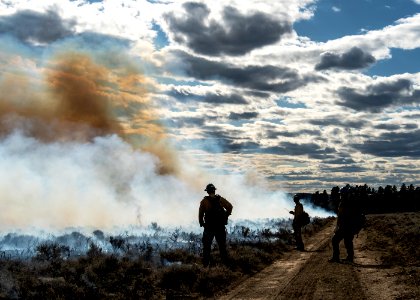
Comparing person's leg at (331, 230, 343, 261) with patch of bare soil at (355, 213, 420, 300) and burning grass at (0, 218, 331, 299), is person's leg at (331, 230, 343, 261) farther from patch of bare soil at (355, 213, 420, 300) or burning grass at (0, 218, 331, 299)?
burning grass at (0, 218, 331, 299)

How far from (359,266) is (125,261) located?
22.9 feet

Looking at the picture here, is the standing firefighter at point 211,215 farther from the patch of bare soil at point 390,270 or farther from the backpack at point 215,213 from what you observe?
the patch of bare soil at point 390,270

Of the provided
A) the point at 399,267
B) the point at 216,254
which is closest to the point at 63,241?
the point at 216,254

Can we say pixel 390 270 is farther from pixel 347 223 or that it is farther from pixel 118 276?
pixel 118 276

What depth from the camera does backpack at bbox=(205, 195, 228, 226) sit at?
1429 centimetres

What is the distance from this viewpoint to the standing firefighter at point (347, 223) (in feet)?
52.2

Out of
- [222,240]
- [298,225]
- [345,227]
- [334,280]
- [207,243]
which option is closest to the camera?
[334,280]

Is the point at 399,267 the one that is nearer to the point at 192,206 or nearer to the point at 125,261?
the point at 125,261

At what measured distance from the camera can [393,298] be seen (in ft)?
32.0

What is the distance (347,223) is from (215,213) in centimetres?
466

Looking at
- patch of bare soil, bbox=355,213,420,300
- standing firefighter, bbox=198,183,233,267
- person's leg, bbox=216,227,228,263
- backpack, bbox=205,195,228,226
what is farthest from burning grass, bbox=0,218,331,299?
patch of bare soil, bbox=355,213,420,300

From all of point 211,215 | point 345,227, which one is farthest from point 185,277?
point 345,227

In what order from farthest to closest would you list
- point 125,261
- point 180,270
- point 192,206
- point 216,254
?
point 192,206, point 216,254, point 125,261, point 180,270

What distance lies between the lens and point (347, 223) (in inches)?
628
